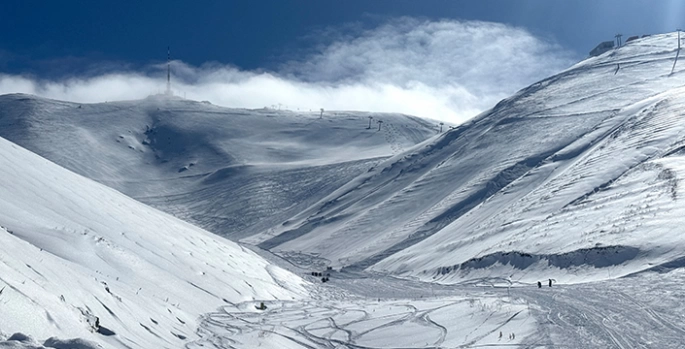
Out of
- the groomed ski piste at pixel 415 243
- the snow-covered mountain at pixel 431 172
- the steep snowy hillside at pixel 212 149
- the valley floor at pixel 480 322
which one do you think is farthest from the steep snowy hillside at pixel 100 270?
the steep snowy hillside at pixel 212 149

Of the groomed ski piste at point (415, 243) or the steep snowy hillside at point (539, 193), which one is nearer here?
the groomed ski piste at point (415, 243)

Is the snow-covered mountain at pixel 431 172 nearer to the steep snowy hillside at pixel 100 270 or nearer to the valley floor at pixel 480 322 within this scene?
the valley floor at pixel 480 322

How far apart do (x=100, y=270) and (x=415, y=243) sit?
167ft

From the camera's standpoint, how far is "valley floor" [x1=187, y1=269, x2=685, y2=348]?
15805mm

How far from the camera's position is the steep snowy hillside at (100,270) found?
11.9 metres

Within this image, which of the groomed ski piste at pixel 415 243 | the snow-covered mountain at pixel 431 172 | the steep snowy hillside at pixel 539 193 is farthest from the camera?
the snow-covered mountain at pixel 431 172

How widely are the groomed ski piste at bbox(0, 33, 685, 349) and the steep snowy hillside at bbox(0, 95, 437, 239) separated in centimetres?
120

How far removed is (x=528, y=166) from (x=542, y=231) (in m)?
35.7

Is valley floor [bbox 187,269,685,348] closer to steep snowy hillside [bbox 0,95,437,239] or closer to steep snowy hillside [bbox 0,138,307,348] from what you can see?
steep snowy hillside [bbox 0,138,307,348]

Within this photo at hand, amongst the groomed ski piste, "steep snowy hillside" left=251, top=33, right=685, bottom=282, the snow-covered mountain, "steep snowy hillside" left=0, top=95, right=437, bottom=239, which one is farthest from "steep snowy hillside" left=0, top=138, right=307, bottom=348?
"steep snowy hillside" left=0, top=95, right=437, bottom=239

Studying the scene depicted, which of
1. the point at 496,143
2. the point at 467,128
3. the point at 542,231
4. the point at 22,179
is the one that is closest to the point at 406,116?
the point at 467,128

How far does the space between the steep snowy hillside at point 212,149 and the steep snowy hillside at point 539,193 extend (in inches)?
729

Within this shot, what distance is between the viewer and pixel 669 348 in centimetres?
1462

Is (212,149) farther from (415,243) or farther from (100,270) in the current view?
(100,270)
